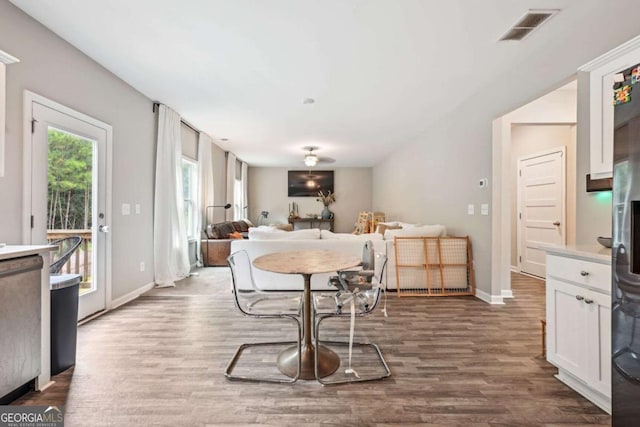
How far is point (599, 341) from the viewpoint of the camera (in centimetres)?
157

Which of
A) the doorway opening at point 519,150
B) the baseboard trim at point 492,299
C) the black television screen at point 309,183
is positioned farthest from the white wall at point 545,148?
the black television screen at point 309,183

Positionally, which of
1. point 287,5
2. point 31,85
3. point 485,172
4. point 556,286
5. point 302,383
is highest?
point 287,5

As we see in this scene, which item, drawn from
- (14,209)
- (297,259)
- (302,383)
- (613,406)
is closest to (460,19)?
(297,259)

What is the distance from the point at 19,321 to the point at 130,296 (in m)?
2.05

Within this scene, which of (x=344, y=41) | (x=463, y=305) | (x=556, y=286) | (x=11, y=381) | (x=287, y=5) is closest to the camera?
(x=11, y=381)

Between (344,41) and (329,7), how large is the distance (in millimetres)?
454

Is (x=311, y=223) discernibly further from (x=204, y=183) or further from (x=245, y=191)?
(x=204, y=183)

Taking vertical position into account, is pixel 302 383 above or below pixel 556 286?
below

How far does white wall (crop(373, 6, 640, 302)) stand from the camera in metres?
2.19

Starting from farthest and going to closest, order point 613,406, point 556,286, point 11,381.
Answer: point 556,286
point 11,381
point 613,406

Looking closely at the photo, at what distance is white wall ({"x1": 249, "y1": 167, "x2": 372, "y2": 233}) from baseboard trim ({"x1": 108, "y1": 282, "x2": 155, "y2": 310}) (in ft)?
18.8

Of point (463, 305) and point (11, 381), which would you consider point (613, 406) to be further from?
point (11, 381)

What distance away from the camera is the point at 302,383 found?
1854mm

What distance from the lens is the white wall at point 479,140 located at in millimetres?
2188
